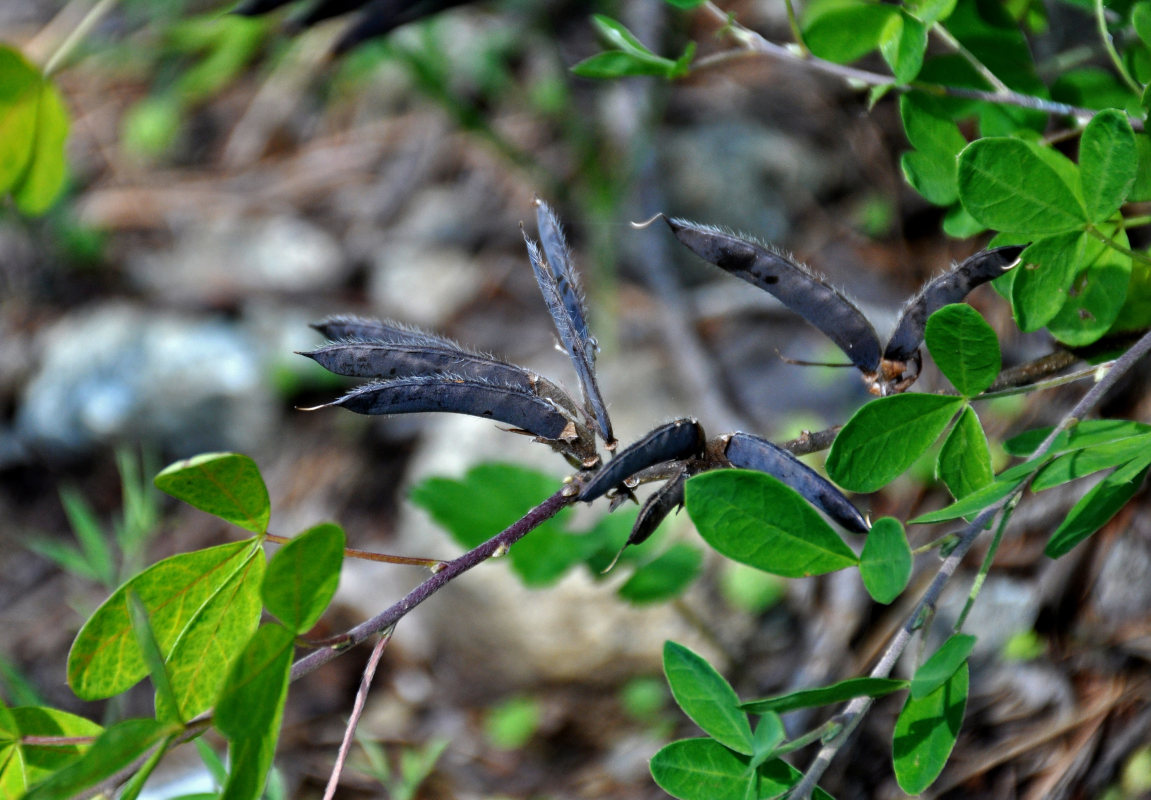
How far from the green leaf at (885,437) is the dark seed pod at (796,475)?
0.02 metres

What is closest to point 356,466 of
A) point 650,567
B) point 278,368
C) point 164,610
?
point 278,368

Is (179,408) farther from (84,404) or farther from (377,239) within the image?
(377,239)

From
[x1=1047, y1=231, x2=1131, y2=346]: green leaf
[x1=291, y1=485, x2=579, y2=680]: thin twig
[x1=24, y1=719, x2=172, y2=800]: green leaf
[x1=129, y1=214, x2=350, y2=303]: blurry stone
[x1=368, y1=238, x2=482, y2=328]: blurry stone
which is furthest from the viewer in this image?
[x1=129, y1=214, x2=350, y2=303]: blurry stone

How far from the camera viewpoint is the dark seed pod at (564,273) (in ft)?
2.77

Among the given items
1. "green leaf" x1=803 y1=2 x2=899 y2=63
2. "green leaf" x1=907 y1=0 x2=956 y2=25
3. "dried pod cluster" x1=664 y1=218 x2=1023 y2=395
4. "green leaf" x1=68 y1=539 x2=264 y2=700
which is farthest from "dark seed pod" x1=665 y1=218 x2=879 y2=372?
"green leaf" x1=68 y1=539 x2=264 y2=700

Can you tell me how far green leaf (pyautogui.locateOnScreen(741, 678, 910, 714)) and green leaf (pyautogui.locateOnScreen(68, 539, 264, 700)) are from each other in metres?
0.48

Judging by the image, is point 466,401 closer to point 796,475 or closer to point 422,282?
point 796,475

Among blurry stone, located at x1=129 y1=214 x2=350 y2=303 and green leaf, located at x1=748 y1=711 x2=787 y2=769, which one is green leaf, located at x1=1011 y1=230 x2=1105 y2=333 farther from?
blurry stone, located at x1=129 y1=214 x2=350 y2=303

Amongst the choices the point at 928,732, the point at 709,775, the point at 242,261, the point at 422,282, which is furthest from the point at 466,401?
the point at 242,261

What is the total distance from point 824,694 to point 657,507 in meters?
0.21

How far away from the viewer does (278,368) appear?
3773 millimetres

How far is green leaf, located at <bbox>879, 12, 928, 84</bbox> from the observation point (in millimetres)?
978

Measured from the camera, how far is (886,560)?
75 cm

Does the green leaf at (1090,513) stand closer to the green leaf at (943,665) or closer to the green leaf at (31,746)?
the green leaf at (943,665)
